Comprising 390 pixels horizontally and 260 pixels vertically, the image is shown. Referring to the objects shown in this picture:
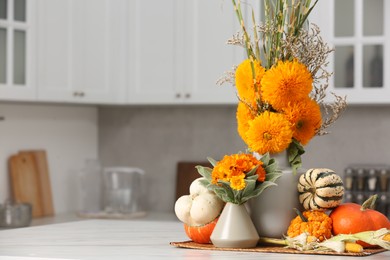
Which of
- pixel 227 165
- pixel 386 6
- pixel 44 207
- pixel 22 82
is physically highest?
pixel 386 6

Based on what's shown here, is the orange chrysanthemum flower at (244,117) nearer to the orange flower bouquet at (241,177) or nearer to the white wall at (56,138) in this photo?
the orange flower bouquet at (241,177)

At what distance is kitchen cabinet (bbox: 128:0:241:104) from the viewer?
4809 millimetres

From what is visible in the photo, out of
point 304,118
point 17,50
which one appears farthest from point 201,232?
point 17,50

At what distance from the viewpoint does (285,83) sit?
215 centimetres

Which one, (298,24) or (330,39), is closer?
(298,24)

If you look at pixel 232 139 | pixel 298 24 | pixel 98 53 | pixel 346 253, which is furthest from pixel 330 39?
pixel 346 253

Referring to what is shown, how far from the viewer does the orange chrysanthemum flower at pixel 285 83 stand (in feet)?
7.04

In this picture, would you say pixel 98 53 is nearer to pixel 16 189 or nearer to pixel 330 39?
pixel 16 189

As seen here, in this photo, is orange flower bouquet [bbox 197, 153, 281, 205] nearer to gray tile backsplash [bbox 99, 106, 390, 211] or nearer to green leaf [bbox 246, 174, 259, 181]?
green leaf [bbox 246, 174, 259, 181]

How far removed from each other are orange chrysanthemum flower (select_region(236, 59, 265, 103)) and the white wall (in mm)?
2863

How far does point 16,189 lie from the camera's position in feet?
15.9

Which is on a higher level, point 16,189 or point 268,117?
point 268,117

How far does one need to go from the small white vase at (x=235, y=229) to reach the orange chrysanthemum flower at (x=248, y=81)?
0.28 m

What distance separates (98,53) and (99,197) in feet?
3.01
